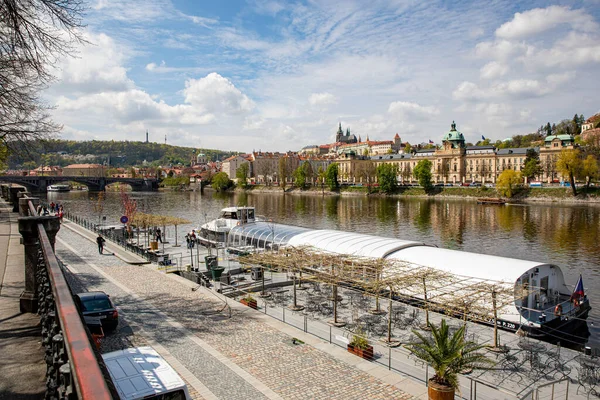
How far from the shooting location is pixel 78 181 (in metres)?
146

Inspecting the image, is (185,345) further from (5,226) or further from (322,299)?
(5,226)

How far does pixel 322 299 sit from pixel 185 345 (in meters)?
9.52

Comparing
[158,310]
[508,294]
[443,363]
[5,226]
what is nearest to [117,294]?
[158,310]

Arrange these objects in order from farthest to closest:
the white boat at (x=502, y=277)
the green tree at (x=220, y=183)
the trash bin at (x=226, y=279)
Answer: the green tree at (x=220, y=183) → the trash bin at (x=226, y=279) → the white boat at (x=502, y=277)

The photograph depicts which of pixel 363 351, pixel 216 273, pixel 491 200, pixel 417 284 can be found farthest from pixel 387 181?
pixel 363 351

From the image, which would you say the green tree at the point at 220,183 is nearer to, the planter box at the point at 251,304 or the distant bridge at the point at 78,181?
the distant bridge at the point at 78,181

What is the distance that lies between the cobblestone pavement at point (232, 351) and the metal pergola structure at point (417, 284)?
3.96m

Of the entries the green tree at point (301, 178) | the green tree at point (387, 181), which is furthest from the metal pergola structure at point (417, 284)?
the green tree at point (301, 178)

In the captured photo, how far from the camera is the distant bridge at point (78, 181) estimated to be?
444 feet

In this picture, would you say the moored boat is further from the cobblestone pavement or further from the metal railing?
the metal railing

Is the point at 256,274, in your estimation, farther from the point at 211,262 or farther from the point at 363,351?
the point at 363,351

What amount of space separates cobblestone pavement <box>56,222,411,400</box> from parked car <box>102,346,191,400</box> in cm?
207

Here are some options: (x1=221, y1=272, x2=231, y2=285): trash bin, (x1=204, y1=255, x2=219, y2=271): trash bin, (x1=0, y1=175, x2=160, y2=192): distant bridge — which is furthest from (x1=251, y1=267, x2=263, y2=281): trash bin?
(x1=0, y1=175, x2=160, y2=192): distant bridge

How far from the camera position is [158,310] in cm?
1802
